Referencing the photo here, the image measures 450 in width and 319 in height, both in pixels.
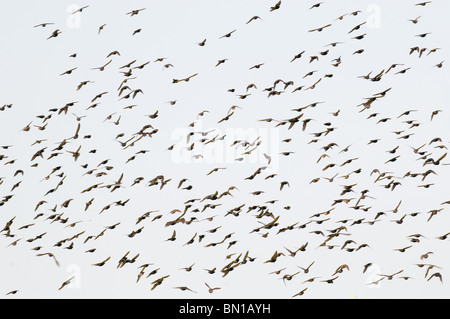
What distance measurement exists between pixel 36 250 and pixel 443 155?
22.9 meters

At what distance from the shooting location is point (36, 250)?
64125 mm

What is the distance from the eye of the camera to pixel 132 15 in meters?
56.5

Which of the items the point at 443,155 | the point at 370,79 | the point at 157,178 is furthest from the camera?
the point at 157,178

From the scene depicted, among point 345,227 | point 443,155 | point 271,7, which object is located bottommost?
point 345,227
